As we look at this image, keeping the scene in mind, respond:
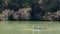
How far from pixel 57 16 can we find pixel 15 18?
2974 mm

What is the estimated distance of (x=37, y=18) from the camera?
1270cm

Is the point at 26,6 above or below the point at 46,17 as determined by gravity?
above

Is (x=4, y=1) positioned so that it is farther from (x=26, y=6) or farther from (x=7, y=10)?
(x=26, y=6)

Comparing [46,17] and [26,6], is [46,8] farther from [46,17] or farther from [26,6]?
[26,6]

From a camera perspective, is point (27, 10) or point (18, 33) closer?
point (18, 33)

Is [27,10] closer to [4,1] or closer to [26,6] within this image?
[26,6]

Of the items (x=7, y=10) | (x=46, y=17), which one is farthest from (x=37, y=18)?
(x=7, y=10)

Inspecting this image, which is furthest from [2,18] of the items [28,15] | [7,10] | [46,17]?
[46,17]

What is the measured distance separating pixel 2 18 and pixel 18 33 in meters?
4.86

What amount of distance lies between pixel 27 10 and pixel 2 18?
189 cm

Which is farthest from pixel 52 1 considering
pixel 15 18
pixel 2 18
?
pixel 2 18

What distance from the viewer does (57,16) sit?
12633mm

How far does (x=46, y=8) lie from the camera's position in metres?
12.7

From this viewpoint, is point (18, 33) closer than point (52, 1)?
Yes
